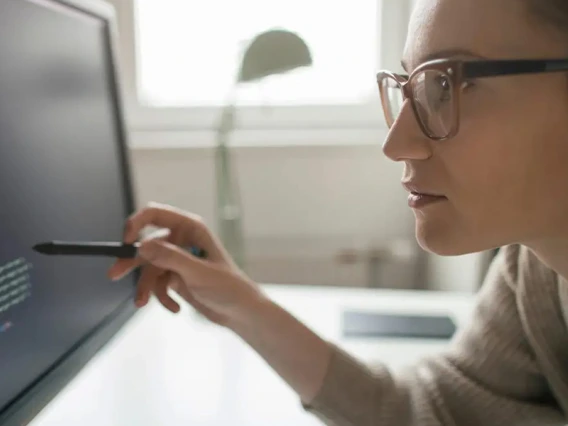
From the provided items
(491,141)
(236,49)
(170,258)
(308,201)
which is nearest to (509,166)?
(491,141)

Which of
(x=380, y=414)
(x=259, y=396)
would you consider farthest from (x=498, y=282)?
(x=259, y=396)

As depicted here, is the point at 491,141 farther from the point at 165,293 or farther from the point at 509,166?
the point at 165,293

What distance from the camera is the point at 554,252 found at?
69cm

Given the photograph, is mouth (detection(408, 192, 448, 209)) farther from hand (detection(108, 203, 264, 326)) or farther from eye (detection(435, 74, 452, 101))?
hand (detection(108, 203, 264, 326))

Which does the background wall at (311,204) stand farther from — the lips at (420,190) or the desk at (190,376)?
the lips at (420,190)

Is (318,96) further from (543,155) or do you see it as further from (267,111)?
(543,155)

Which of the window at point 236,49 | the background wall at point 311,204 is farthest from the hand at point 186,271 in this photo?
the window at point 236,49

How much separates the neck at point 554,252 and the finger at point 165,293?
0.40 m

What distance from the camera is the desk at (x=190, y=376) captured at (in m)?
0.79

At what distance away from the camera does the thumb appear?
746 millimetres

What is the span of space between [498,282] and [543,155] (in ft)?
0.95

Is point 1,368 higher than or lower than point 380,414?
higher

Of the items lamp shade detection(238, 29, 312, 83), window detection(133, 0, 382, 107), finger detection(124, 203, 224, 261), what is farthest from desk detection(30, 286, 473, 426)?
window detection(133, 0, 382, 107)

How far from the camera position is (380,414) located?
803 millimetres
